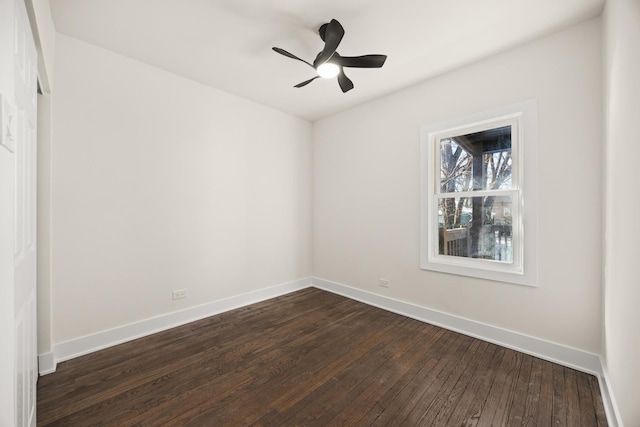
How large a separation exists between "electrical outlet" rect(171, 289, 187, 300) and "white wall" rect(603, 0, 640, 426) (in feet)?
11.7

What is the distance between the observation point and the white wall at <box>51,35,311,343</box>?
241cm

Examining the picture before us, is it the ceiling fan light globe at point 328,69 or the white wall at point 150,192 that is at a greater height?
the ceiling fan light globe at point 328,69

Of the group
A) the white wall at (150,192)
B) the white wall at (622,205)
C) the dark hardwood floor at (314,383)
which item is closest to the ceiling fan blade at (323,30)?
the white wall at (150,192)

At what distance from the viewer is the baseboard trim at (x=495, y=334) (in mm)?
2207

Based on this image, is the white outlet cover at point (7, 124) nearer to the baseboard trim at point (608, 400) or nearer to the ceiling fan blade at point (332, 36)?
the ceiling fan blade at point (332, 36)

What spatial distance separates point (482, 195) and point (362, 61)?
1.82m

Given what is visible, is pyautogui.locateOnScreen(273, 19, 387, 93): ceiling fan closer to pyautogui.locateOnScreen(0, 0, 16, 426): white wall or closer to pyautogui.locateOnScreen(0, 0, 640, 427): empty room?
pyautogui.locateOnScreen(0, 0, 640, 427): empty room

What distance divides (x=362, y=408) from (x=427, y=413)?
42cm

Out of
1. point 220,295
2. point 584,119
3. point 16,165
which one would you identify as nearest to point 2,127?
point 16,165

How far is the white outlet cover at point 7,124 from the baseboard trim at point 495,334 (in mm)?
3522

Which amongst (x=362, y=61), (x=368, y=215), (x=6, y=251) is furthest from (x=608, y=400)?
(x=6, y=251)

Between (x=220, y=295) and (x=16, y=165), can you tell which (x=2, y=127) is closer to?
(x=16, y=165)

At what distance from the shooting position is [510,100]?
2.56m

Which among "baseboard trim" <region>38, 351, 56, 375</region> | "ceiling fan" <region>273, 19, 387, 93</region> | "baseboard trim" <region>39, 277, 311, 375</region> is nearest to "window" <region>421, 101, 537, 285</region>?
"ceiling fan" <region>273, 19, 387, 93</region>
